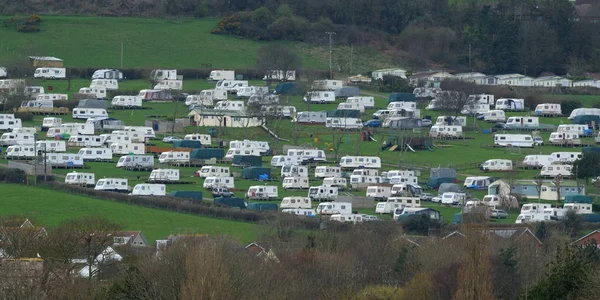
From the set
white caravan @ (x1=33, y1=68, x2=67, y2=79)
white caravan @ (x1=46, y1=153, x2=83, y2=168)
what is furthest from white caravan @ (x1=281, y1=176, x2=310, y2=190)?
white caravan @ (x1=33, y1=68, x2=67, y2=79)

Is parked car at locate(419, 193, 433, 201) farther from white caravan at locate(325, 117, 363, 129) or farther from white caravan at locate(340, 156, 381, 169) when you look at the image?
white caravan at locate(325, 117, 363, 129)

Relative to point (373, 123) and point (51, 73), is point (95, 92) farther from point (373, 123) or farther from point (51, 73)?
point (373, 123)

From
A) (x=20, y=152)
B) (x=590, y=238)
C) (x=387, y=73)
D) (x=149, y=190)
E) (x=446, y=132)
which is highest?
(x=387, y=73)

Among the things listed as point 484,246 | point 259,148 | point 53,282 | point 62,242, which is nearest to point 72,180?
point 259,148

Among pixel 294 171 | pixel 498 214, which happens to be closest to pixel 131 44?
pixel 294 171

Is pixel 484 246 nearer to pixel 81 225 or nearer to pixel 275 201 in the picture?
pixel 81 225

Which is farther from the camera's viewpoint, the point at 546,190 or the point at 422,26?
the point at 422,26
